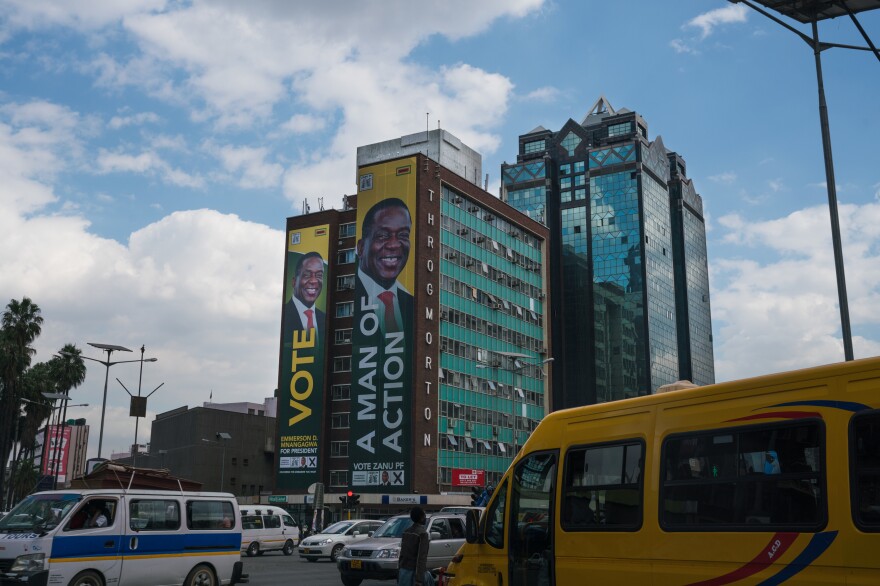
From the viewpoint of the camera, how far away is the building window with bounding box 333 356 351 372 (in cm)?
7588

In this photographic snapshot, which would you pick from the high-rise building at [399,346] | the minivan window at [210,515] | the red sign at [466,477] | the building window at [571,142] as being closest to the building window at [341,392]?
the high-rise building at [399,346]

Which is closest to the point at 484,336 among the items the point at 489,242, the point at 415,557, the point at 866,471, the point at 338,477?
the point at 489,242

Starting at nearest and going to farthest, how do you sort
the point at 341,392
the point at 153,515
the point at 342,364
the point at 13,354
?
the point at 153,515 < the point at 13,354 < the point at 341,392 < the point at 342,364

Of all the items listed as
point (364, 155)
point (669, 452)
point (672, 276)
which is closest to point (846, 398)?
point (669, 452)

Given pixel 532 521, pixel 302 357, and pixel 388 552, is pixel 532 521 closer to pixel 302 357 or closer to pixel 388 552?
pixel 388 552

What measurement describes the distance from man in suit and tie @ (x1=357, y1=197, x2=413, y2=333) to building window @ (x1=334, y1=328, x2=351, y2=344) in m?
3.99

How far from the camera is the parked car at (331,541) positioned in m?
32.7

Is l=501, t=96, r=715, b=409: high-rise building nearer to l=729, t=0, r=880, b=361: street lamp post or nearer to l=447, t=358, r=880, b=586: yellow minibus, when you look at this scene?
l=729, t=0, r=880, b=361: street lamp post

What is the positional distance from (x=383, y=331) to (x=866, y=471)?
2618 inches

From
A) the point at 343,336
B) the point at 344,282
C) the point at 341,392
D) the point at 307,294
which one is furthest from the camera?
the point at 307,294

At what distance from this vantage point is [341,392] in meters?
75.5

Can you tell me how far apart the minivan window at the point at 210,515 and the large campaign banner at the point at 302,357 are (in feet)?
191

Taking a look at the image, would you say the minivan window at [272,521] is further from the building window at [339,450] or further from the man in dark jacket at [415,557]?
the building window at [339,450]

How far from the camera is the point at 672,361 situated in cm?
13225
